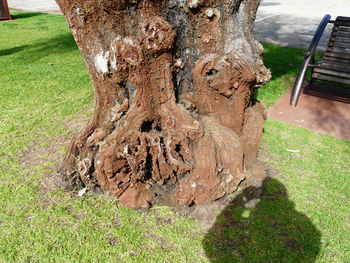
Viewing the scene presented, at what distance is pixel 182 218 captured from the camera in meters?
2.64

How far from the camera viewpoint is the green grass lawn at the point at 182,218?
2.33 m

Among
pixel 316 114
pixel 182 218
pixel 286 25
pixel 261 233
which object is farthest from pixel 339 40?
pixel 286 25

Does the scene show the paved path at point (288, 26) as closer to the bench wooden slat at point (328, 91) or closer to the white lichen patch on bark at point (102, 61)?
the bench wooden slat at point (328, 91)

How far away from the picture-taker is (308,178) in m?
3.18

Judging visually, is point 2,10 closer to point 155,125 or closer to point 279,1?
point 155,125

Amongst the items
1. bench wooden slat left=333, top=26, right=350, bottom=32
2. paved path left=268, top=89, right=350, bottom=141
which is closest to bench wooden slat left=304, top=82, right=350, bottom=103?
paved path left=268, top=89, right=350, bottom=141

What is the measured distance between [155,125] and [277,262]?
1.48 m

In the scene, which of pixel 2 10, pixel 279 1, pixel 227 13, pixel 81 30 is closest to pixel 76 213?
pixel 81 30

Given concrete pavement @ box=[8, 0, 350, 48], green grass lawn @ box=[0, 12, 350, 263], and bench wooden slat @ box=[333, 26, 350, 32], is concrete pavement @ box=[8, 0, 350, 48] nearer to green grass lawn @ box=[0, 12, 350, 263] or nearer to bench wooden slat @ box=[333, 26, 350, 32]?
bench wooden slat @ box=[333, 26, 350, 32]

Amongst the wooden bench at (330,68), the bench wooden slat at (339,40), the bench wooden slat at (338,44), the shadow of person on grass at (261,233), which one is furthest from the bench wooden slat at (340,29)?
the shadow of person on grass at (261,233)

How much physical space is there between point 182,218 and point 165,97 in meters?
1.06

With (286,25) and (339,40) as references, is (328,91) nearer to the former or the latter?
(339,40)

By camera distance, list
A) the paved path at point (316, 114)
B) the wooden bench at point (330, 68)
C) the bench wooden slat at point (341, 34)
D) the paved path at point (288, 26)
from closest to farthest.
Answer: the paved path at point (316, 114), the wooden bench at point (330, 68), the bench wooden slat at point (341, 34), the paved path at point (288, 26)

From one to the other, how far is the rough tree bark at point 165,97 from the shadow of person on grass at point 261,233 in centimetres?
24
